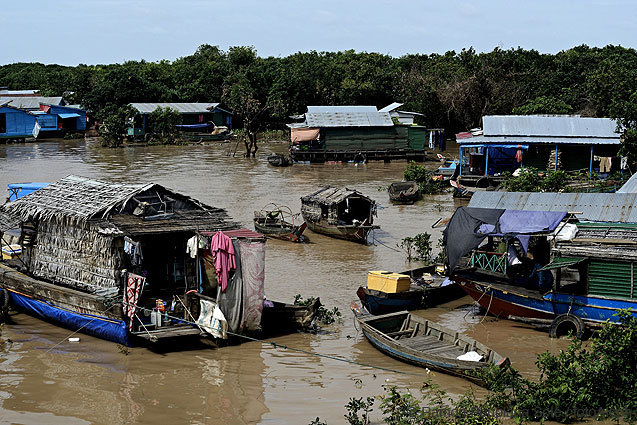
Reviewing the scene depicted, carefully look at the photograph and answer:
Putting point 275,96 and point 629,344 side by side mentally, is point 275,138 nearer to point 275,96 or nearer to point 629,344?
point 275,96

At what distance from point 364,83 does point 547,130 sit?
25.1 m

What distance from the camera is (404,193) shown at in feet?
94.5

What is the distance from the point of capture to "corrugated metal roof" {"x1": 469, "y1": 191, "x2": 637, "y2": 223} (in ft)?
51.8

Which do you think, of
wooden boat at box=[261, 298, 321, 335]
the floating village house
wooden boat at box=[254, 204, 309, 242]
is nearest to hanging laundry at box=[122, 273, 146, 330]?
wooden boat at box=[261, 298, 321, 335]

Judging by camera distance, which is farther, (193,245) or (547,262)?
(547,262)

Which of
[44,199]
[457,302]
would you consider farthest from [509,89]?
[44,199]

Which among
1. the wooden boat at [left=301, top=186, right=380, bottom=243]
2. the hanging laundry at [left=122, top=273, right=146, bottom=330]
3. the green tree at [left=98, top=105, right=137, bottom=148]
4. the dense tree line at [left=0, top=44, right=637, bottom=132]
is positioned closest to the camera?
the hanging laundry at [left=122, top=273, right=146, bottom=330]

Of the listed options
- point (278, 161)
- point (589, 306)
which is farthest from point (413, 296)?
point (278, 161)

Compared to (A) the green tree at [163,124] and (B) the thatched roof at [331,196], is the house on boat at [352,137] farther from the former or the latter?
(B) the thatched roof at [331,196]

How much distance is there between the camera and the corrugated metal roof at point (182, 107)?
50.9 meters

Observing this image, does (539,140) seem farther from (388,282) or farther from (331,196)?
(388,282)

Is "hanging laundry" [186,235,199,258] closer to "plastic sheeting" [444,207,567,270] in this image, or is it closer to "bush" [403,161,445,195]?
"plastic sheeting" [444,207,567,270]

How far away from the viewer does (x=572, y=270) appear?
1477 centimetres

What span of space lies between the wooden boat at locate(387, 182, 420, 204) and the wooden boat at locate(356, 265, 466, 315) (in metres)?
11.7
